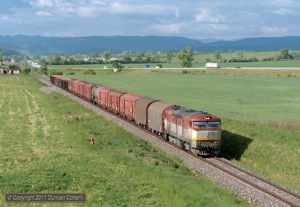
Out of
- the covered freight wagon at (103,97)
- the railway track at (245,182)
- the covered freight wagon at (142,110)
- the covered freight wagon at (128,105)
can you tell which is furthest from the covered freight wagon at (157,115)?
the covered freight wagon at (103,97)

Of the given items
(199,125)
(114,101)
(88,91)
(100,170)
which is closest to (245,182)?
(199,125)

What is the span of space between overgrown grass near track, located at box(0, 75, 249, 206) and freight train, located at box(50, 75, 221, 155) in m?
2.41

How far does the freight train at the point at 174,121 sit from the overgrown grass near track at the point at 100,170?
241 cm

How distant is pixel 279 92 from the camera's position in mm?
76562

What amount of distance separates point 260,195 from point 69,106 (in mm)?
48981

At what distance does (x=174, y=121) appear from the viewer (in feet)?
124

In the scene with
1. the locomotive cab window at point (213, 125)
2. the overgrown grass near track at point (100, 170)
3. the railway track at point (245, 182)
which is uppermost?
the locomotive cab window at point (213, 125)

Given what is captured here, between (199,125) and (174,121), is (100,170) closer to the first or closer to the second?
(199,125)

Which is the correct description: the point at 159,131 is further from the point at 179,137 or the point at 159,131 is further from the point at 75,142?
the point at 75,142

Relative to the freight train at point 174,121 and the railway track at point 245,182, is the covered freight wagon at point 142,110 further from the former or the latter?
the railway track at point 245,182

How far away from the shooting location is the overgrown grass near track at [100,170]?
71.7ft

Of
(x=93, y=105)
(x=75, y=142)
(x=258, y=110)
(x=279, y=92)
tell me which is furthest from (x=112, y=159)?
(x=279, y=92)

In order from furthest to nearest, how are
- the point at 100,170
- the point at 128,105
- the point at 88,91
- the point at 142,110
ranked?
the point at 88,91
the point at 128,105
the point at 142,110
the point at 100,170

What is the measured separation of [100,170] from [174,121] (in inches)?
492
